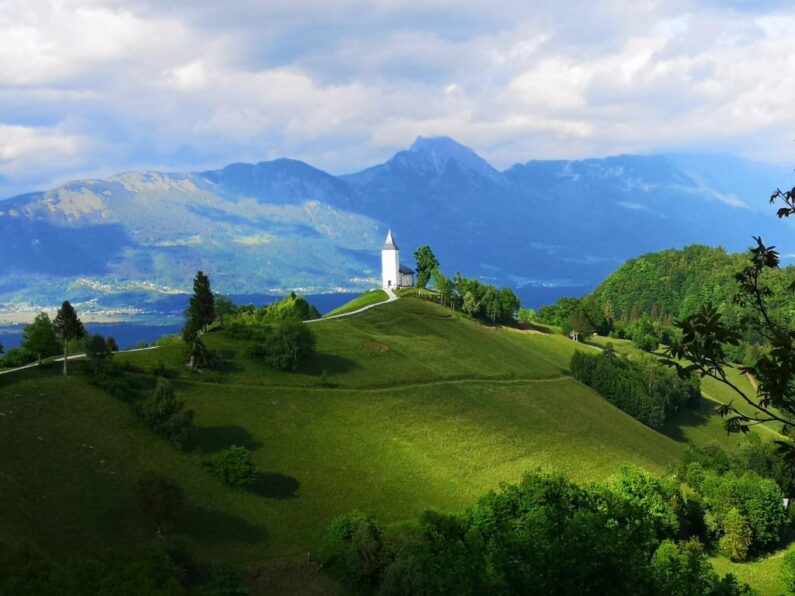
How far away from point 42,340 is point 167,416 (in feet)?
57.9

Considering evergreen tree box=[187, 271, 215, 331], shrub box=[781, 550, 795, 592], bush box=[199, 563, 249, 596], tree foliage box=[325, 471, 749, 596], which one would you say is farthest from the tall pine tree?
shrub box=[781, 550, 795, 592]

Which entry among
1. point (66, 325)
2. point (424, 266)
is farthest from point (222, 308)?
point (424, 266)

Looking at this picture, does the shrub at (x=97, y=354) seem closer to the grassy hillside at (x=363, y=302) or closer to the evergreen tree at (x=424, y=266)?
the grassy hillside at (x=363, y=302)

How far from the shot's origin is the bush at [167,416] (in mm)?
60500

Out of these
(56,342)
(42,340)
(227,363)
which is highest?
(42,340)

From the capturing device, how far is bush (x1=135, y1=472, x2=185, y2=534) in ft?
161

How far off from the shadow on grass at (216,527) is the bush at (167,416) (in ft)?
28.3

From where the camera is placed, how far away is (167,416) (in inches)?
2413

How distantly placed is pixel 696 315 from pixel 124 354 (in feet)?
241

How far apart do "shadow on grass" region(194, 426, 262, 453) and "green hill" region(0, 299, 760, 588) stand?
180 millimetres

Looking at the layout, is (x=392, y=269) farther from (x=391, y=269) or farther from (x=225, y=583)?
(x=225, y=583)

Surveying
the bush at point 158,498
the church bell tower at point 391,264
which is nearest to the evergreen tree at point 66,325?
the bush at point 158,498

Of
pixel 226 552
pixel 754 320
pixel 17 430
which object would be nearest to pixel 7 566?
pixel 226 552

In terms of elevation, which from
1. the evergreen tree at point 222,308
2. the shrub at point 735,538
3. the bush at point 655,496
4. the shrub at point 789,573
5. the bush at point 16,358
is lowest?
the shrub at point 735,538
